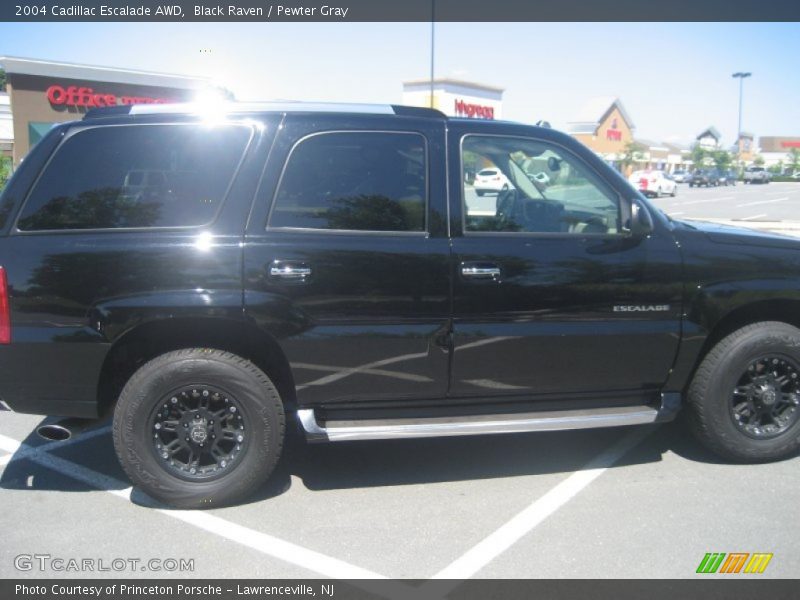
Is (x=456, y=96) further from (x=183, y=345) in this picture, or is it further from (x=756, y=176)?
(x=183, y=345)

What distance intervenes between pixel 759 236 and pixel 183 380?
11.2ft

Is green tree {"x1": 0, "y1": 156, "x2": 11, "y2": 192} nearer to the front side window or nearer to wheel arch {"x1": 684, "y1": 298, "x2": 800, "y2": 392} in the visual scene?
the front side window

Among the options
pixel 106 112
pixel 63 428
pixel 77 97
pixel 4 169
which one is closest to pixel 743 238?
pixel 106 112

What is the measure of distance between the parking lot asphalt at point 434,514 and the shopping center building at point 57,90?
23.7 metres

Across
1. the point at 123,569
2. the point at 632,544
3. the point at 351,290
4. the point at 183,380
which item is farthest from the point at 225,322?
the point at 632,544

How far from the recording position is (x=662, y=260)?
3.92m

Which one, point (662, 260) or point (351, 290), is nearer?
point (351, 290)

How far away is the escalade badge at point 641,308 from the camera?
12.8 feet

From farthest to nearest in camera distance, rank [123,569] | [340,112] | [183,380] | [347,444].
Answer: [347,444] → [340,112] → [183,380] → [123,569]

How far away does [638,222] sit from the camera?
3.90 metres

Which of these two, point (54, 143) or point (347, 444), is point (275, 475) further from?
point (54, 143)

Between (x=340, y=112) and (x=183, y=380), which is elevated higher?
(x=340, y=112)

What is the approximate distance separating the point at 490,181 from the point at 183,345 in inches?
76.9

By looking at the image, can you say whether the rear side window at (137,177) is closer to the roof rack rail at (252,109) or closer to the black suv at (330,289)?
the black suv at (330,289)
